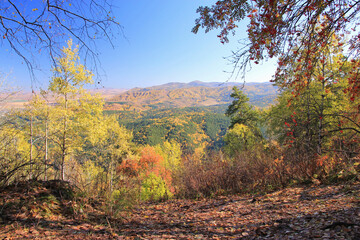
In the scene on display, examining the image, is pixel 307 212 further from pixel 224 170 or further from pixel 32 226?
pixel 32 226

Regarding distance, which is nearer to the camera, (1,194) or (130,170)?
(1,194)

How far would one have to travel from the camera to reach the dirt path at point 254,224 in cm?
274

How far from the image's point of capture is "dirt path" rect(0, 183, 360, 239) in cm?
274

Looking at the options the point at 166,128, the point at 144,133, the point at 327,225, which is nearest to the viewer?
the point at 327,225

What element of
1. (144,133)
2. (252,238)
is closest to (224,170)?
(252,238)

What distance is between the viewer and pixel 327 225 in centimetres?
270

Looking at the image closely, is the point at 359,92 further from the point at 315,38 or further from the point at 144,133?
the point at 144,133

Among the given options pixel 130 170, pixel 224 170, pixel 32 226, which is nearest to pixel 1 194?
pixel 32 226

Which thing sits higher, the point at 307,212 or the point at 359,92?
the point at 359,92

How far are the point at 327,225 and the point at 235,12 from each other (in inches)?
159

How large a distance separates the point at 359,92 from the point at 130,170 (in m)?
24.6

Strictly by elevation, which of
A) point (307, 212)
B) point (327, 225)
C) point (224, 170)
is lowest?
point (224, 170)

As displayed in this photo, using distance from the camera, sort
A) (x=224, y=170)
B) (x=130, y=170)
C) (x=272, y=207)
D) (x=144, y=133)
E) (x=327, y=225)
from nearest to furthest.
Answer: (x=327, y=225) → (x=272, y=207) → (x=224, y=170) → (x=130, y=170) → (x=144, y=133)

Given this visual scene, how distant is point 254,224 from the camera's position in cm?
341
